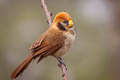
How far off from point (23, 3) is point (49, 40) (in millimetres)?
5182

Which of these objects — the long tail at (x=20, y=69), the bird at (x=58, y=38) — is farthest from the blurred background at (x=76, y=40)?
the long tail at (x=20, y=69)

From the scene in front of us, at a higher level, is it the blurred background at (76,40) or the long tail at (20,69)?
the long tail at (20,69)

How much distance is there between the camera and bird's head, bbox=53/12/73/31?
18.8 ft

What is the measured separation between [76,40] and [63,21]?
379cm

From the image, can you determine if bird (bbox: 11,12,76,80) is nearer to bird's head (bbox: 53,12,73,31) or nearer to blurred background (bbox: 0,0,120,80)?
bird's head (bbox: 53,12,73,31)

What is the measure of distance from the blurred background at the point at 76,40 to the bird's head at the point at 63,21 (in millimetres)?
2603

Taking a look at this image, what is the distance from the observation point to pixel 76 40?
953cm

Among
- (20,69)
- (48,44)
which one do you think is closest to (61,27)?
(48,44)

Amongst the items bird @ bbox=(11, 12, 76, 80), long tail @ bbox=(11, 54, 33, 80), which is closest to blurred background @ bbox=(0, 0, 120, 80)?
bird @ bbox=(11, 12, 76, 80)

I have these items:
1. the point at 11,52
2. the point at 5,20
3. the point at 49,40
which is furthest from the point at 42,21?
the point at 49,40

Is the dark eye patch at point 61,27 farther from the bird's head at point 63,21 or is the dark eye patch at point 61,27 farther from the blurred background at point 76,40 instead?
the blurred background at point 76,40

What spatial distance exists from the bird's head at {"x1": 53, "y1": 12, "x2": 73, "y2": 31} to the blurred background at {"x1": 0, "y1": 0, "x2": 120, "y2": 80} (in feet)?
8.54

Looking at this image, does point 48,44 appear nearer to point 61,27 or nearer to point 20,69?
point 61,27

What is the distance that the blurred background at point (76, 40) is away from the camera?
8703 millimetres
